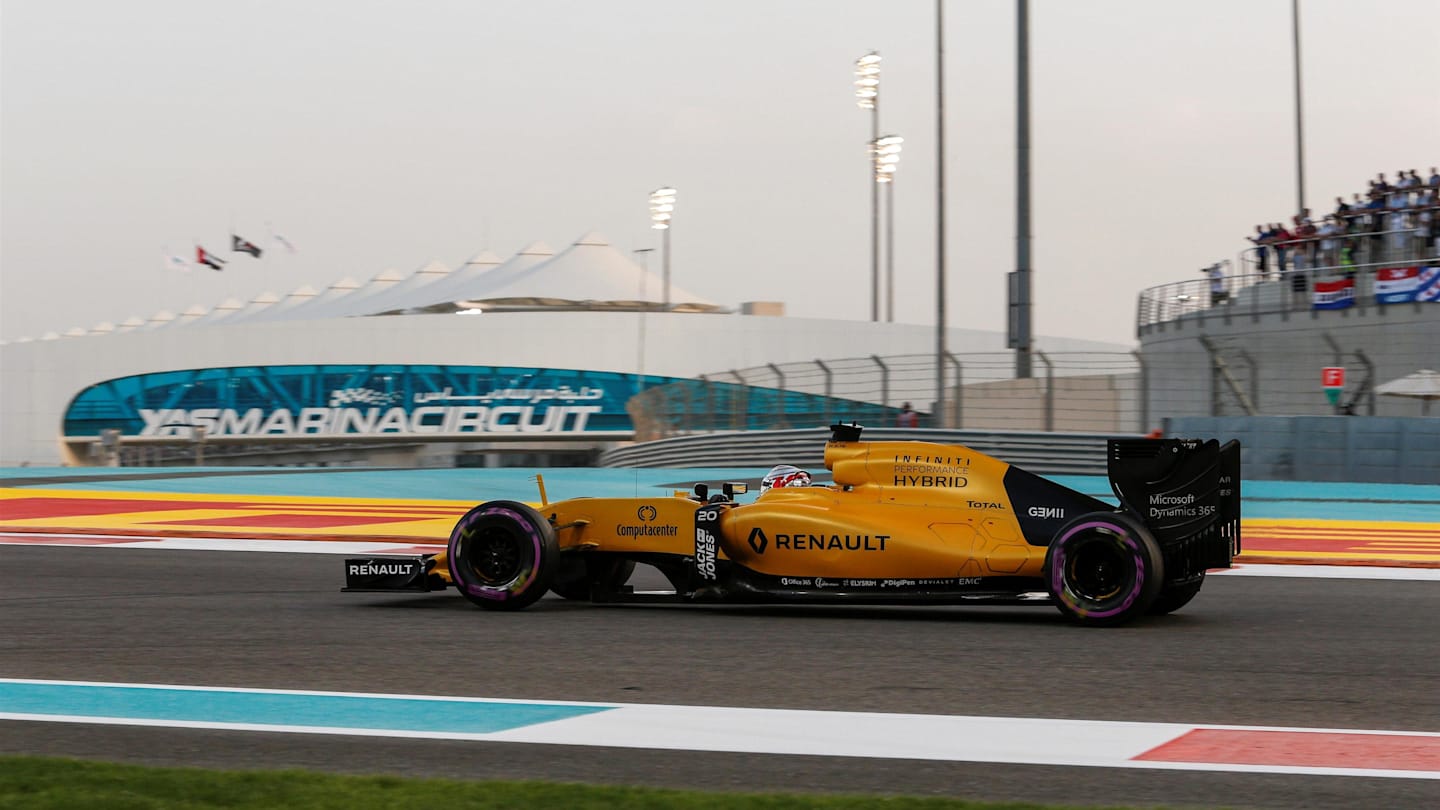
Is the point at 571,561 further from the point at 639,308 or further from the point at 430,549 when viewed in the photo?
the point at 639,308

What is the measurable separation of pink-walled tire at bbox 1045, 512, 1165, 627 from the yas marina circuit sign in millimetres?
49550

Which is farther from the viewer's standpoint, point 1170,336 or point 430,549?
point 1170,336

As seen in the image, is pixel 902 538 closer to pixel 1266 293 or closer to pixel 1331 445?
pixel 1331 445

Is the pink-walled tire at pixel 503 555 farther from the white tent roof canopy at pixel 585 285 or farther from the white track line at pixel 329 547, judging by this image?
the white tent roof canopy at pixel 585 285

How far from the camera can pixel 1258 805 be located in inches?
172

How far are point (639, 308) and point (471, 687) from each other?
56520 millimetres

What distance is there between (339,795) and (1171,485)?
16.1 ft

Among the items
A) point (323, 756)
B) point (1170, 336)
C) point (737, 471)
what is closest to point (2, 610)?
point (323, 756)

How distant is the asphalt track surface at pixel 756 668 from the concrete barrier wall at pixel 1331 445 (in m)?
12.4

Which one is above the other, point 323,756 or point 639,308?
point 639,308

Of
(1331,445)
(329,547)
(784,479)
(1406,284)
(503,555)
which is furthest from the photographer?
(1406,284)

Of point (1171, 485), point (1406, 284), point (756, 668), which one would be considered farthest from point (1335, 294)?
point (756, 668)

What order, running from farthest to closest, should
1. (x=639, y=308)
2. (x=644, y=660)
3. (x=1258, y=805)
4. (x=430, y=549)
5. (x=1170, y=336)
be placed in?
(x=639, y=308), (x=1170, y=336), (x=430, y=549), (x=644, y=660), (x=1258, y=805)

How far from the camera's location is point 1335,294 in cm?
2703
